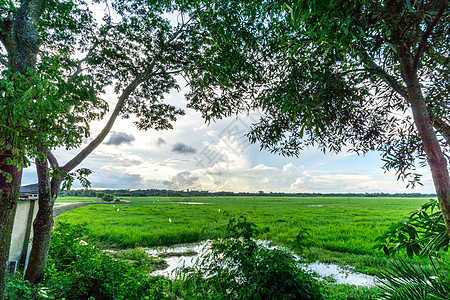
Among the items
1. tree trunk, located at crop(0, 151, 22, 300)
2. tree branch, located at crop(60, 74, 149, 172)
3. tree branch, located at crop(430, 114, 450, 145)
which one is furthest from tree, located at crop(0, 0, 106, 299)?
tree branch, located at crop(430, 114, 450, 145)

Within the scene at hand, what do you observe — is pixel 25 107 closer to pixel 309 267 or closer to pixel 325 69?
pixel 325 69

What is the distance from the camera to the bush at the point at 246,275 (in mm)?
2391

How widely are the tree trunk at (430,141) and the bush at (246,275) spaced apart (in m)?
1.56

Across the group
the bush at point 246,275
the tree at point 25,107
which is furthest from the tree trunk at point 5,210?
the bush at point 246,275

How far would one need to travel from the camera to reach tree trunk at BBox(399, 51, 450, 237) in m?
2.07

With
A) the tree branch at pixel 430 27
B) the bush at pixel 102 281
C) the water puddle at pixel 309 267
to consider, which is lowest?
the water puddle at pixel 309 267

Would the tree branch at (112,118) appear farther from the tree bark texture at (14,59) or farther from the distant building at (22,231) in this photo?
the tree bark texture at (14,59)

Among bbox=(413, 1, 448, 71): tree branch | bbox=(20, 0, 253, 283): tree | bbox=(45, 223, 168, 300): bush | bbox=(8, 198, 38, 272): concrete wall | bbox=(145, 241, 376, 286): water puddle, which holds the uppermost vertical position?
bbox=(20, 0, 253, 283): tree

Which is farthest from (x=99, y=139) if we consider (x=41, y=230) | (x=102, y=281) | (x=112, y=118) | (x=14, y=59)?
(x=102, y=281)

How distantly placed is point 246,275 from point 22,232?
190 inches

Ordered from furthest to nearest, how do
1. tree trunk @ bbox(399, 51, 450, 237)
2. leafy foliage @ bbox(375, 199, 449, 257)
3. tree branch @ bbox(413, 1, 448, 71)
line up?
leafy foliage @ bbox(375, 199, 449, 257)
tree trunk @ bbox(399, 51, 450, 237)
tree branch @ bbox(413, 1, 448, 71)

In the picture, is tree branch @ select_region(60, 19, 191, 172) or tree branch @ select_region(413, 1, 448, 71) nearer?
tree branch @ select_region(413, 1, 448, 71)

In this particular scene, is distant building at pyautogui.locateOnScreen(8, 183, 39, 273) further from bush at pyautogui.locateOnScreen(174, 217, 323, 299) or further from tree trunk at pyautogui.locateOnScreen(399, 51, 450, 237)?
tree trunk at pyautogui.locateOnScreen(399, 51, 450, 237)

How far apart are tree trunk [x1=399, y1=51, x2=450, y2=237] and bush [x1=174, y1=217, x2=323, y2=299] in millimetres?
1558
